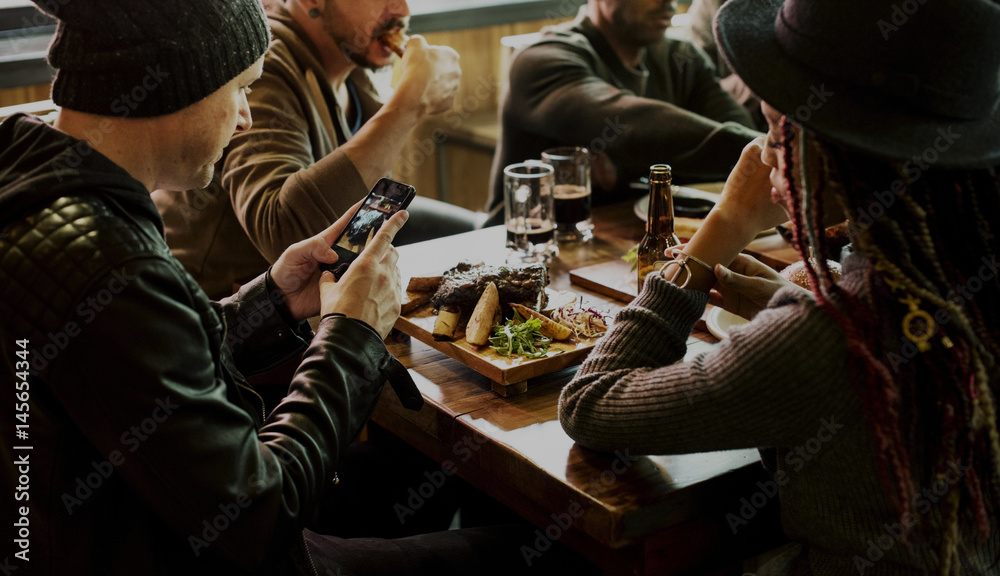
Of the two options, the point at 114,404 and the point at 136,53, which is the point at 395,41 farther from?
the point at 114,404

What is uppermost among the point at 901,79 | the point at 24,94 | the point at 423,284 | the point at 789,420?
the point at 901,79

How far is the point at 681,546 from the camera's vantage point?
1118mm

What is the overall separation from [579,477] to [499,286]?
430mm

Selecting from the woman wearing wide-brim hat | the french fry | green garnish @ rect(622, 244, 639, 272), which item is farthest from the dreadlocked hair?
the french fry

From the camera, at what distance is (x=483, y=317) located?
136cm

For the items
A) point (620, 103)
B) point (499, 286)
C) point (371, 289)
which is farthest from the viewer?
point (620, 103)

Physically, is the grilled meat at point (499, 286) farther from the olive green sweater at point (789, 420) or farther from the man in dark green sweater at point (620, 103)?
the man in dark green sweater at point (620, 103)

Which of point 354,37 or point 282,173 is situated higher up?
point 354,37

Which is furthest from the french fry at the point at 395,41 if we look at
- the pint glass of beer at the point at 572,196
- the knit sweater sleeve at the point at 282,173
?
the pint glass of beer at the point at 572,196

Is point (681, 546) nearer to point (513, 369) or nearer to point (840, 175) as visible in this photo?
point (513, 369)

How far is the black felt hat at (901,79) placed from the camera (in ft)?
2.91

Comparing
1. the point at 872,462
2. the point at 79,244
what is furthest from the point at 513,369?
the point at 79,244

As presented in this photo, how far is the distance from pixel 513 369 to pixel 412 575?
0.32 metres

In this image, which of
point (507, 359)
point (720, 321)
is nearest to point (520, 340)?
point (507, 359)
